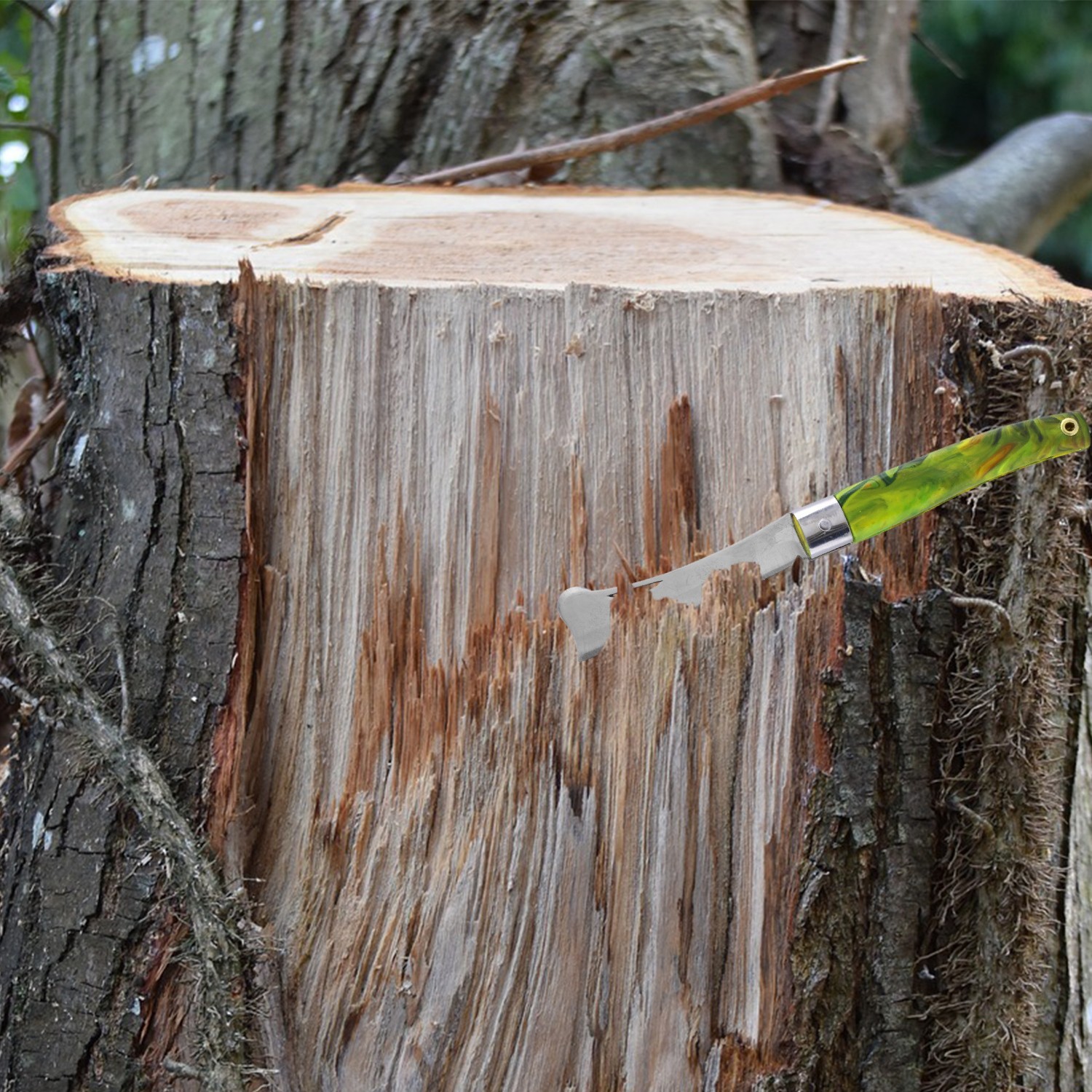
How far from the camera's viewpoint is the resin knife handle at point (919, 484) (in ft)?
2.93

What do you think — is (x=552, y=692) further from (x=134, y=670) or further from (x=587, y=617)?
(x=134, y=670)

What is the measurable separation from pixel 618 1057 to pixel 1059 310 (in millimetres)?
792

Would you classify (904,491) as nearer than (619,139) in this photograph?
Yes

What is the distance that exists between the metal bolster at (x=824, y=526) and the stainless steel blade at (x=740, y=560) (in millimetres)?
11

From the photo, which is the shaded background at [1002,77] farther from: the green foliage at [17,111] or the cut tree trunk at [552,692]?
the cut tree trunk at [552,692]

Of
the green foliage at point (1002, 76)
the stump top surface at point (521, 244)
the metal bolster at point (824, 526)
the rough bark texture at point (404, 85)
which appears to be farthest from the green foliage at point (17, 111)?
the green foliage at point (1002, 76)

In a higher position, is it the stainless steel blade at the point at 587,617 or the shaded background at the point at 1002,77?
the shaded background at the point at 1002,77

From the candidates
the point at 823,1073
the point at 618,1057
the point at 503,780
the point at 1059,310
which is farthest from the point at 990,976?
the point at 1059,310

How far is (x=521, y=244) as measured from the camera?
1129mm

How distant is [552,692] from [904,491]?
35cm

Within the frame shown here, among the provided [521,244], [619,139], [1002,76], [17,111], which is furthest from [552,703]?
[1002,76]

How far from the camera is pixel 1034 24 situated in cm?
498

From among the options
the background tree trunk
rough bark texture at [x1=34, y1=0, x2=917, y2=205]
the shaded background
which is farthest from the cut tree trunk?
the shaded background

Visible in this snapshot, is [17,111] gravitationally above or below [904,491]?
above
